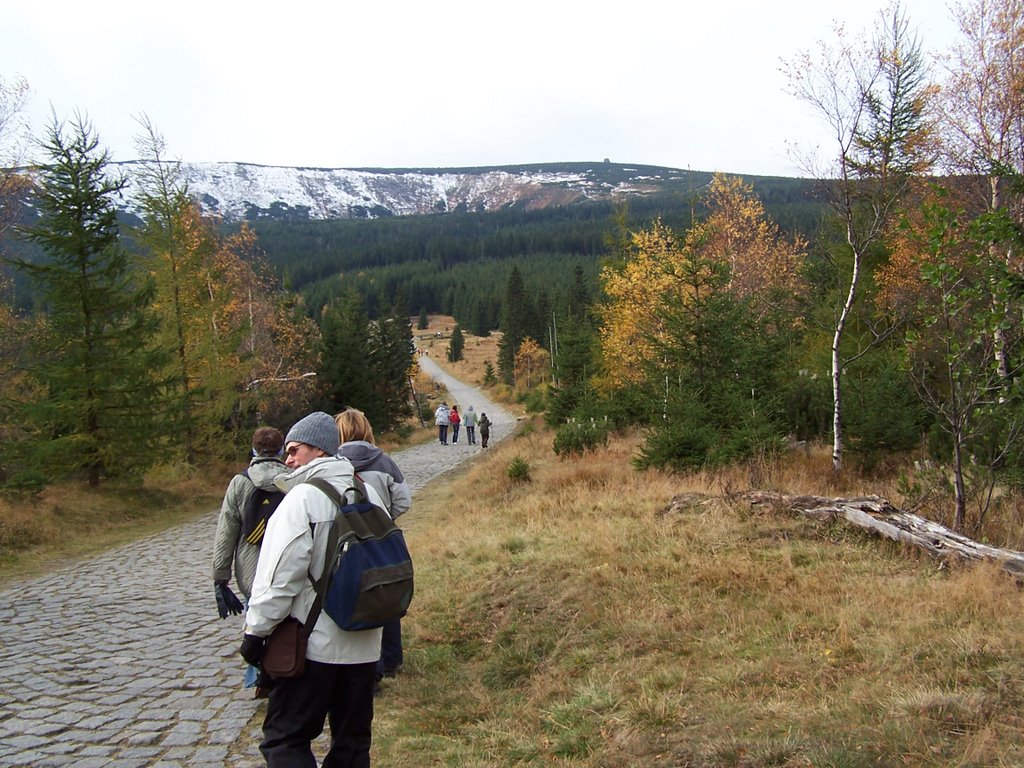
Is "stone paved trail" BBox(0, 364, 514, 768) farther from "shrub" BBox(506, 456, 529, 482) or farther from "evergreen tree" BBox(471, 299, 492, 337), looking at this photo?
"evergreen tree" BBox(471, 299, 492, 337)

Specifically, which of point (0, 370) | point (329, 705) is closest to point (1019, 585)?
point (329, 705)

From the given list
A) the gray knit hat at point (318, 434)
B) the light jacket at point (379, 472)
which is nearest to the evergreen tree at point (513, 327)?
the light jacket at point (379, 472)

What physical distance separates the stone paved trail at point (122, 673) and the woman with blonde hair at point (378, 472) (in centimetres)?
103

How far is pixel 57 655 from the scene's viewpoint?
19.6 ft

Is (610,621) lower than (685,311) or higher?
lower

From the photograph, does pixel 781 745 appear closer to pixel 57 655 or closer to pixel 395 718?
pixel 395 718

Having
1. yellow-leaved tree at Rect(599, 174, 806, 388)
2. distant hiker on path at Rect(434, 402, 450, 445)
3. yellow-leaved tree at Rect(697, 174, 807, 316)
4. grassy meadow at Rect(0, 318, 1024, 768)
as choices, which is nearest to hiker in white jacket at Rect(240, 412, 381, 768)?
grassy meadow at Rect(0, 318, 1024, 768)

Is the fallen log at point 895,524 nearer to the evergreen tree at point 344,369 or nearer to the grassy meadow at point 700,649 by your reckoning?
the grassy meadow at point 700,649

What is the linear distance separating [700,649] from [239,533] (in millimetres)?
3322

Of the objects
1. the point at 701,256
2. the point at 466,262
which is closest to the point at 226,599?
the point at 701,256

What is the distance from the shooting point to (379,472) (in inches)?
207

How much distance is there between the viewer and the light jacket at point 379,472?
5.07 m

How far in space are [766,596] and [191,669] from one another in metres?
4.66

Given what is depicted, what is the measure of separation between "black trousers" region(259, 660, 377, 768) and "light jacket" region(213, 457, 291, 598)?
200cm
